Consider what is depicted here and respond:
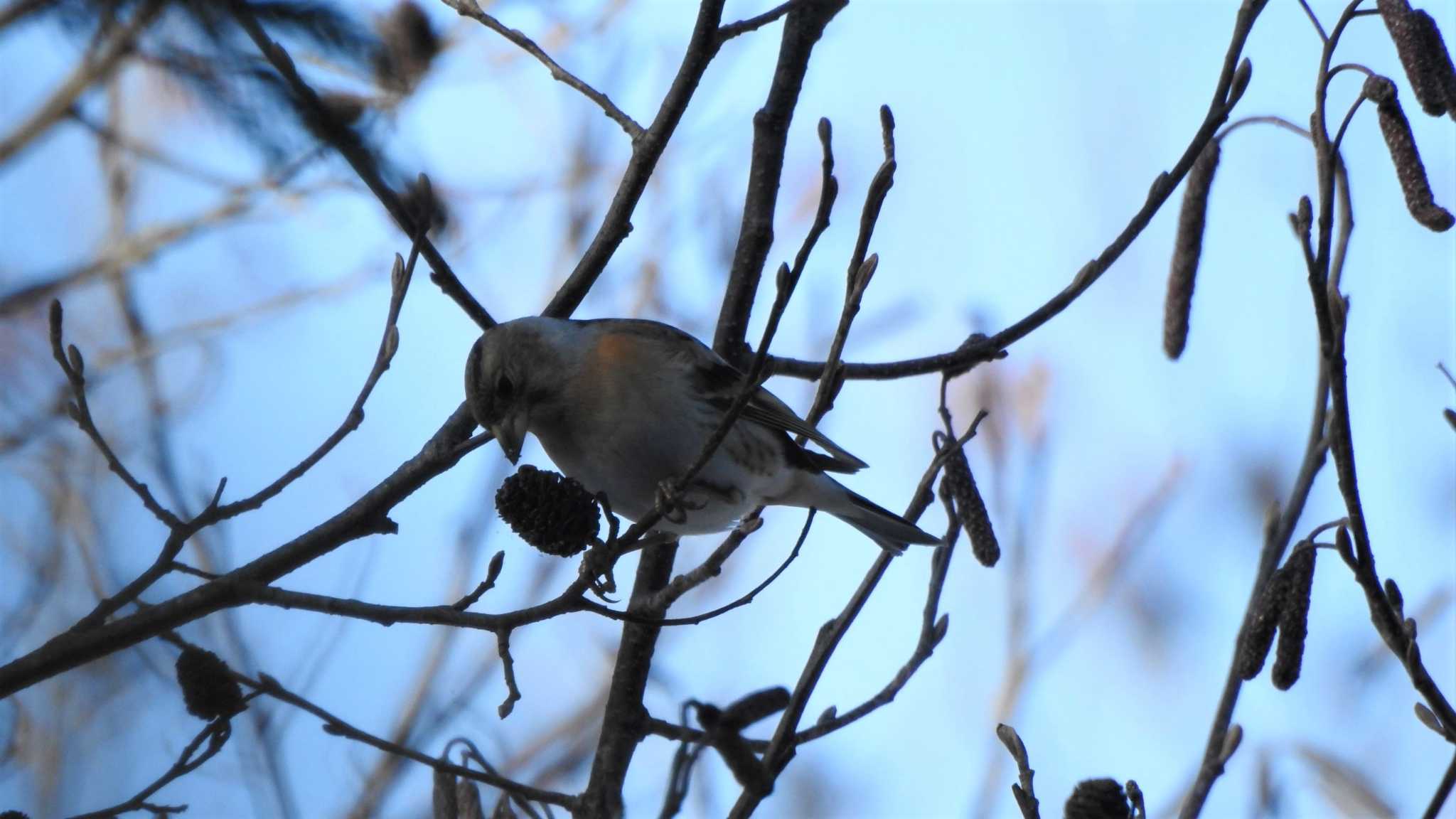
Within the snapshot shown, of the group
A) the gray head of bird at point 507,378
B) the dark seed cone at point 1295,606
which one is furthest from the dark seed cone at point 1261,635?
the gray head of bird at point 507,378

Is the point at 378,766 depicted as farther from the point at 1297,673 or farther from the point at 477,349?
the point at 1297,673

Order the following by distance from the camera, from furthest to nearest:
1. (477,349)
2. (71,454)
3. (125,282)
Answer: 1. (71,454)
2. (125,282)
3. (477,349)

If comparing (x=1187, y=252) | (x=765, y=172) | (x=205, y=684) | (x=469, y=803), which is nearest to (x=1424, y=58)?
(x=1187, y=252)

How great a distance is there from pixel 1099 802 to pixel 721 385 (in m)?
2.09

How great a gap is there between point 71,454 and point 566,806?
16.9ft

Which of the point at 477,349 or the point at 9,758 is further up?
the point at 477,349

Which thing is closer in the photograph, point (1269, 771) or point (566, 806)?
point (566, 806)

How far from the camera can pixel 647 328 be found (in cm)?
452

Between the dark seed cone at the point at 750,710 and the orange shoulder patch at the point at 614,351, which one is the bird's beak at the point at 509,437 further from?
the dark seed cone at the point at 750,710

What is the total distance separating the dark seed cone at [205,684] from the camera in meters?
2.33

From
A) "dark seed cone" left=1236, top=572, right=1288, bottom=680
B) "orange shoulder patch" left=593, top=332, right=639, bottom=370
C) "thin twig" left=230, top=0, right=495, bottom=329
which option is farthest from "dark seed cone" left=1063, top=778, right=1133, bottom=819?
"orange shoulder patch" left=593, top=332, right=639, bottom=370

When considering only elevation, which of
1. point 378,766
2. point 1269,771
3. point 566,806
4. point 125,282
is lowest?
point 1269,771

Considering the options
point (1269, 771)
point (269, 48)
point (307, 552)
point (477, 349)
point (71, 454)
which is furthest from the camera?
point (71, 454)

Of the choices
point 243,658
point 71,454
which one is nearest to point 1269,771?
point 243,658
